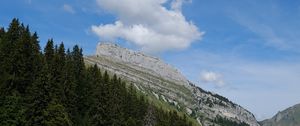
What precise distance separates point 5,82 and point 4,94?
2.11m

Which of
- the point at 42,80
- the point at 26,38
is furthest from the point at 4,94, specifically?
the point at 26,38

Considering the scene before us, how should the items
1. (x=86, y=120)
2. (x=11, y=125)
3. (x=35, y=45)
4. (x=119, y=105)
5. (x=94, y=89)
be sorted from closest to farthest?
(x=11, y=125)
(x=35, y=45)
(x=86, y=120)
(x=94, y=89)
(x=119, y=105)

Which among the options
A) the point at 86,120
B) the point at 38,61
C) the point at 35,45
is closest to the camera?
the point at 38,61

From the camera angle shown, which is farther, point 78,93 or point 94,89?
point 94,89

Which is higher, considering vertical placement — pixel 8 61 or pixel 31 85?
pixel 8 61

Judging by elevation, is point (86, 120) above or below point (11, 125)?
above

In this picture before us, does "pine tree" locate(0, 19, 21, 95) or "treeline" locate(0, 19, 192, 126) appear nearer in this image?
"treeline" locate(0, 19, 192, 126)

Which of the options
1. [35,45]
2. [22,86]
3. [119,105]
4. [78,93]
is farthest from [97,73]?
[22,86]

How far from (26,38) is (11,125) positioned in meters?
16.9

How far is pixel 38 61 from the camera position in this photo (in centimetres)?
7562

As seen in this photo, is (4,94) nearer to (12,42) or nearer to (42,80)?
(42,80)

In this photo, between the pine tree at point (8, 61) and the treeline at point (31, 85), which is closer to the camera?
the treeline at point (31, 85)

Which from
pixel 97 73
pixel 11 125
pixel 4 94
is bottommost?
pixel 11 125

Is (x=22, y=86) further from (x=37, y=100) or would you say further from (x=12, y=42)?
(x=12, y=42)
